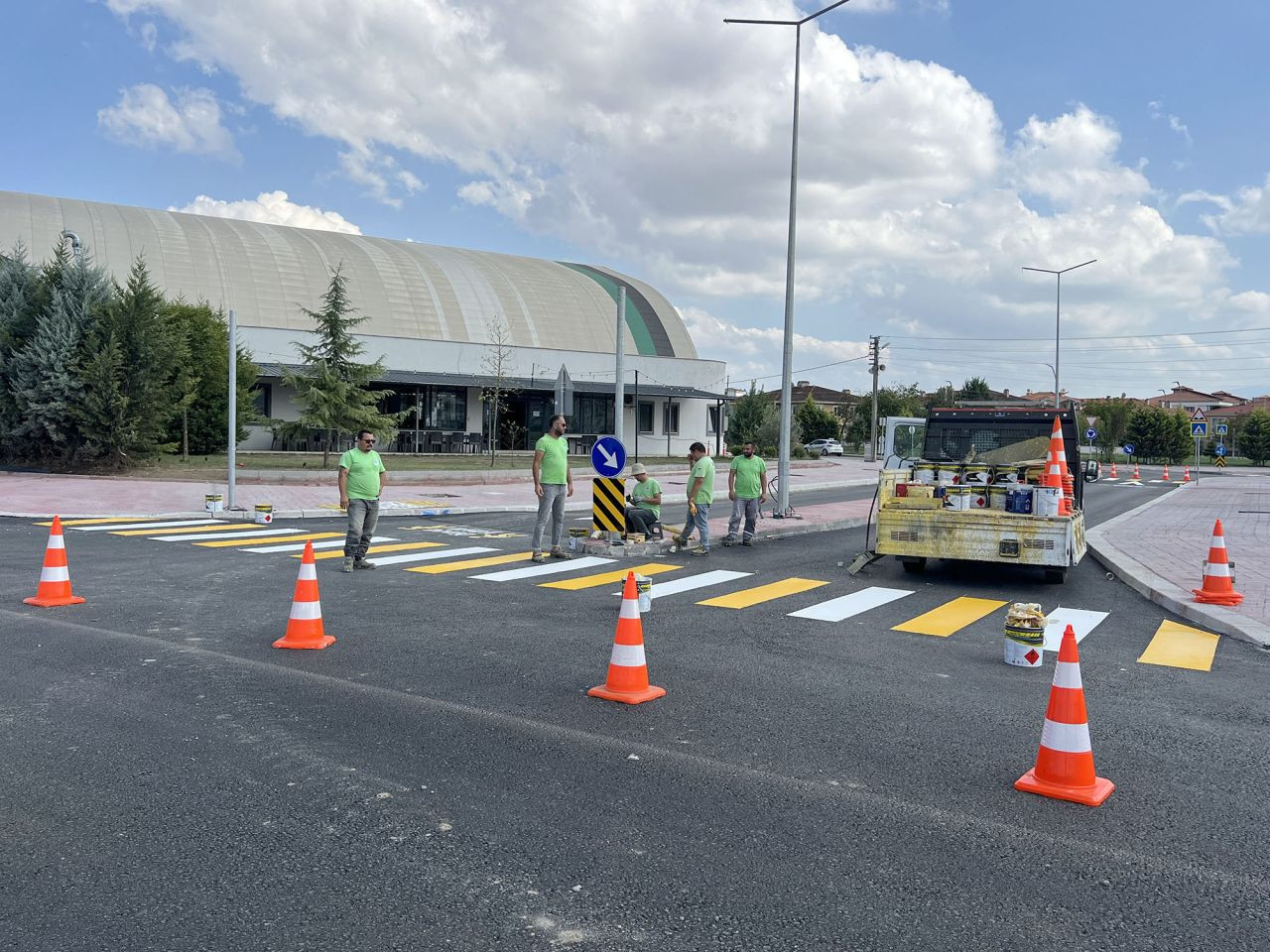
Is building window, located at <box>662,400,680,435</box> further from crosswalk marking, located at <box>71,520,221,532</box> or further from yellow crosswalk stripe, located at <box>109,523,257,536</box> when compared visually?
yellow crosswalk stripe, located at <box>109,523,257,536</box>

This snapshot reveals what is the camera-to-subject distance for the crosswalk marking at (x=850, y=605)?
392 inches

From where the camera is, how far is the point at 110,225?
4709 centimetres

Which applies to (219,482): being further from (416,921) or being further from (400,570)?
(416,921)

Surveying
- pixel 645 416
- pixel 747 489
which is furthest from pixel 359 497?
pixel 645 416

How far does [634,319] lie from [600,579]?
4613 cm

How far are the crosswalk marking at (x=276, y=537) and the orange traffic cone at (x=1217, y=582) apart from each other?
39.4 ft

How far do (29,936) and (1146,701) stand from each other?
6.50 meters

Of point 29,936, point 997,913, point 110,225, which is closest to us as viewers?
point 29,936

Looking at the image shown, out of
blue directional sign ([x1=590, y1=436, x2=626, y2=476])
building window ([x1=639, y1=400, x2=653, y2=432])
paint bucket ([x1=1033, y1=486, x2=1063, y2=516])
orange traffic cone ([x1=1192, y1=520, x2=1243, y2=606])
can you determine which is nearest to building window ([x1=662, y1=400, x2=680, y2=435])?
building window ([x1=639, y1=400, x2=653, y2=432])

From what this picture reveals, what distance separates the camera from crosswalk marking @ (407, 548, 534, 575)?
12.6m

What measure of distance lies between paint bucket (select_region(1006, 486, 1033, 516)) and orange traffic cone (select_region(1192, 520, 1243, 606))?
201 cm

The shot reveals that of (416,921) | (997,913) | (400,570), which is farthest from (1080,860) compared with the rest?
(400,570)

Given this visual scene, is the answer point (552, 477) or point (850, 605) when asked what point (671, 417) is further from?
point (850, 605)

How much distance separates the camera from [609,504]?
14.3 m
